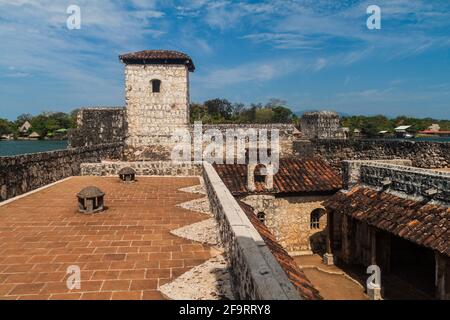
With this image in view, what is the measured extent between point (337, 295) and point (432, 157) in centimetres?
926

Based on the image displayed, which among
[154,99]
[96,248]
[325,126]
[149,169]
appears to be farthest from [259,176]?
[154,99]

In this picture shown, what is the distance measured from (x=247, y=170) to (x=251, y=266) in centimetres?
1332

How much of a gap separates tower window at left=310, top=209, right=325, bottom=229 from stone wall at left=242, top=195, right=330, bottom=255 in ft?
0.53

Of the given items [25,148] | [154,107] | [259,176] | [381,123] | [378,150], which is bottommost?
[259,176]

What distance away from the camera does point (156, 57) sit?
961 inches

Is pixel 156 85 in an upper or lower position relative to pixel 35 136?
upper

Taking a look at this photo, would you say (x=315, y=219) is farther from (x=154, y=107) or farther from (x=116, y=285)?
(x=116, y=285)

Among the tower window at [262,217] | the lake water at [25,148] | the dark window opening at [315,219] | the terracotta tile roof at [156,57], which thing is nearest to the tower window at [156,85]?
the terracotta tile roof at [156,57]

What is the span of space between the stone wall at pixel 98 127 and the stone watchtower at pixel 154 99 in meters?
0.70

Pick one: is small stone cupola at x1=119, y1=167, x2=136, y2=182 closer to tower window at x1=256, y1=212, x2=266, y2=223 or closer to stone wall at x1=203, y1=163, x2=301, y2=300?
tower window at x1=256, y1=212, x2=266, y2=223

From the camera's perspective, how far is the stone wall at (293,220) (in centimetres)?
1619

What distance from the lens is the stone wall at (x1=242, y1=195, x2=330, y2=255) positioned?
16188 mm
